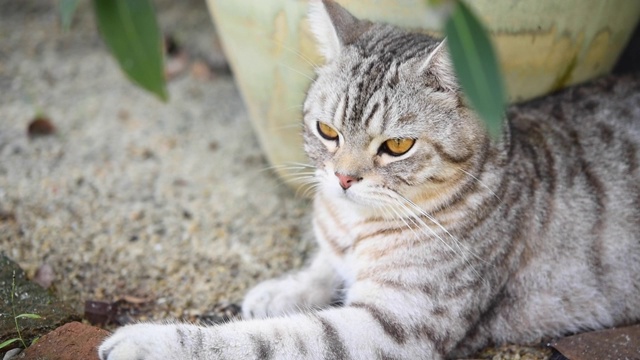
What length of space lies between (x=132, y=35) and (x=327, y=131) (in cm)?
85

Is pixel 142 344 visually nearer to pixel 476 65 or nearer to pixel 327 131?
pixel 327 131

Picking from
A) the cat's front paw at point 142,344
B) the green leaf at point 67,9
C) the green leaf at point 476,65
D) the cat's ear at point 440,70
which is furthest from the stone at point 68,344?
the green leaf at point 476,65

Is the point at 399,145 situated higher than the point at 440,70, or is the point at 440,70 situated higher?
the point at 440,70

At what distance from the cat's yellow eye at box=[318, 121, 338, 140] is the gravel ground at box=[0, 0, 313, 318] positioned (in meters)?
0.76

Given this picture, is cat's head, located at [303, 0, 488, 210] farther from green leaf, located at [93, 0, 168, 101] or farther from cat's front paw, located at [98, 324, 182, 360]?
green leaf, located at [93, 0, 168, 101]

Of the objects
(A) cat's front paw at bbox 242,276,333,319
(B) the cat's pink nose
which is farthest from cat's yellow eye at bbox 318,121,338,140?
(A) cat's front paw at bbox 242,276,333,319

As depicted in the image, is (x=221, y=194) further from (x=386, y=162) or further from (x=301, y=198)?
(x=386, y=162)

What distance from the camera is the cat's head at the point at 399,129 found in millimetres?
1956

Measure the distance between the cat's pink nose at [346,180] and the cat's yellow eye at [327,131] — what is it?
0.45 feet

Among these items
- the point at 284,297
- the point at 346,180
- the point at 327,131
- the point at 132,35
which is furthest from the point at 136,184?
the point at 132,35

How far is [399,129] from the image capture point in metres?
1.95

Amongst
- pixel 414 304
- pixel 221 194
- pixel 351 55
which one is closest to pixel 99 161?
pixel 221 194

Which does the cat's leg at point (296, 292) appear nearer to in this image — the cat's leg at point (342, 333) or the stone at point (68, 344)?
the cat's leg at point (342, 333)

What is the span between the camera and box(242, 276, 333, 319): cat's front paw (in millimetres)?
2301
